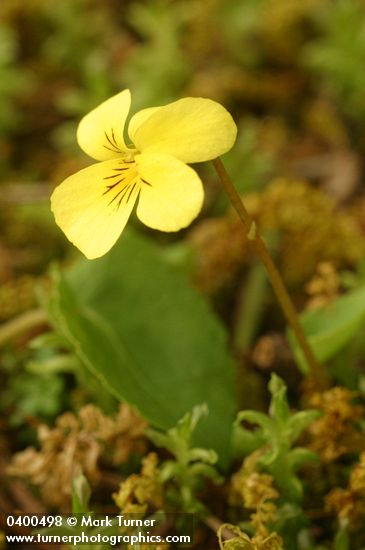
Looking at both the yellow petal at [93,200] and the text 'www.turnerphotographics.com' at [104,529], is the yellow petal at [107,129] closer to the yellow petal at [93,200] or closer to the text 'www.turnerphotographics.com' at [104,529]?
the yellow petal at [93,200]

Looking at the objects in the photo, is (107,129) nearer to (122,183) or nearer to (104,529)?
(122,183)

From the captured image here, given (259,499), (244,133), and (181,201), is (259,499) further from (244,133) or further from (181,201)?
(244,133)

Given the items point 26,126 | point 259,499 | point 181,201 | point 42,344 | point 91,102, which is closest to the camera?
point 181,201

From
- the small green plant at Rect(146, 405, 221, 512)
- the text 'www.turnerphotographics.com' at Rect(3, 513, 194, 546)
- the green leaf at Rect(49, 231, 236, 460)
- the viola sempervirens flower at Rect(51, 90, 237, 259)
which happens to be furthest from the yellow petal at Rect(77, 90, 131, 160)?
the text 'www.turnerphotographics.com' at Rect(3, 513, 194, 546)

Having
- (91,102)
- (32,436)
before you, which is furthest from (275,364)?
(91,102)

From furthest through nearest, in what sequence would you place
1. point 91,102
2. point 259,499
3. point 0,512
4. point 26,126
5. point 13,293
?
point 26,126, point 91,102, point 13,293, point 0,512, point 259,499

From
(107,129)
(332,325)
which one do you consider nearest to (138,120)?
(107,129)

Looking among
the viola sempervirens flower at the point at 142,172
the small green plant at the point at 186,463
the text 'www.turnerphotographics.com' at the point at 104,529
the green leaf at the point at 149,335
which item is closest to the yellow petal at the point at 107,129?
the viola sempervirens flower at the point at 142,172
